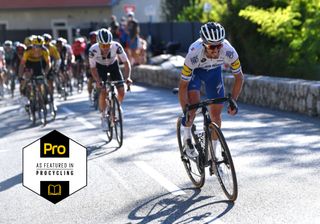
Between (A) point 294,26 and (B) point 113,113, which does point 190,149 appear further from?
(A) point 294,26

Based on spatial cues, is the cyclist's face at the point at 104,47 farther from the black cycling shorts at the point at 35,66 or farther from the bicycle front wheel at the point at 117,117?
the black cycling shorts at the point at 35,66

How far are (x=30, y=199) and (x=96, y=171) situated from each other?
1.49 meters

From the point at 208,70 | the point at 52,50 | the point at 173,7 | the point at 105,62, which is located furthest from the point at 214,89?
the point at 173,7

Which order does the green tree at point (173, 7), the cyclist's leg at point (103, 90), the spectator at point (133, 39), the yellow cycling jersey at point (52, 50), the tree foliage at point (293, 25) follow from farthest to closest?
the green tree at point (173, 7), the spectator at point (133, 39), the tree foliage at point (293, 25), the yellow cycling jersey at point (52, 50), the cyclist's leg at point (103, 90)

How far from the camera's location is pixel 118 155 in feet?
34.2

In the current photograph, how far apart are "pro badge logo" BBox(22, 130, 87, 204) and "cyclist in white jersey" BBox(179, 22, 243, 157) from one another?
201 centimetres

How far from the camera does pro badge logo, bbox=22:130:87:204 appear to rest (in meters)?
5.48

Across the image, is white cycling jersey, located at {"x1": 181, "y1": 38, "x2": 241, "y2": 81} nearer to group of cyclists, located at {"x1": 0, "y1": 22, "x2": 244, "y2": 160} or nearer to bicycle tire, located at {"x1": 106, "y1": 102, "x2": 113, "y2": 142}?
group of cyclists, located at {"x1": 0, "y1": 22, "x2": 244, "y2": 160}

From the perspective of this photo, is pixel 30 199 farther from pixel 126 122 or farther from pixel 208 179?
pixel 126 122

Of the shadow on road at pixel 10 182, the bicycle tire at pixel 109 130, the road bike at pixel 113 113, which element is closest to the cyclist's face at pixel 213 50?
the shadow on road at pixel 10 182

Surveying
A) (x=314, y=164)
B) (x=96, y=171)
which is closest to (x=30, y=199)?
(x=96, y=171)

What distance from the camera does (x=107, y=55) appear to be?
11828 millimetres

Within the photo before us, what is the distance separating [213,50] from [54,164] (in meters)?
2.67

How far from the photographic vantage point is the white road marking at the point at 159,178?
796cm
